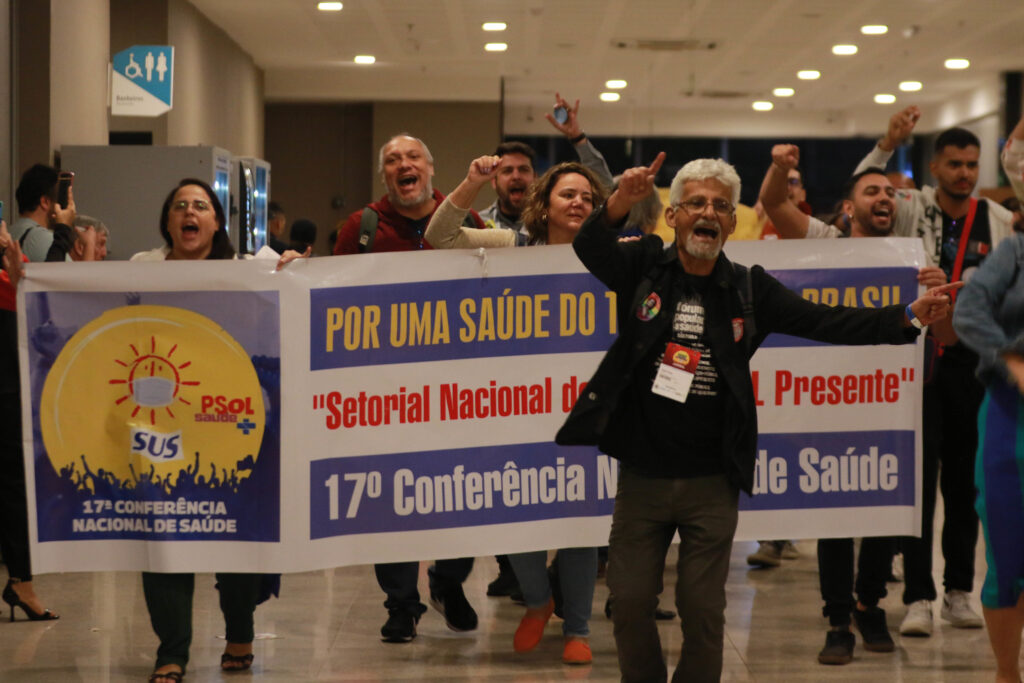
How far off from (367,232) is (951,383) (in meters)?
2.23

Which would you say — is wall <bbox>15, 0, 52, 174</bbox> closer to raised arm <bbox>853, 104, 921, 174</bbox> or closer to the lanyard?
raised arm <bbox>853, 104, 921, 174</bbox>

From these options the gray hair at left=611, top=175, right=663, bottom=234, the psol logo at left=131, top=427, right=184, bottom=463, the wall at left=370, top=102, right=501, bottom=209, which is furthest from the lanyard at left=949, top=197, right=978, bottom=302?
the wall at left=370, top=102, right=501, bottom=209

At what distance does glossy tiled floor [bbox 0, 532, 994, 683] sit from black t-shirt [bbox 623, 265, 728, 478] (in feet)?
4.09

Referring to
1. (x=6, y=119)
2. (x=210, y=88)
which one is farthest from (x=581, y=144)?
(x=210, y=88)

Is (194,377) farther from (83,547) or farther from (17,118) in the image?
(17,118)

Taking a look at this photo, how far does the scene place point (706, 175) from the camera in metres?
3.17

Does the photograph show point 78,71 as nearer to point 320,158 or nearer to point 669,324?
point 669,324

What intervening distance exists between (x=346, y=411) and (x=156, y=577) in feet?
A: 2.64

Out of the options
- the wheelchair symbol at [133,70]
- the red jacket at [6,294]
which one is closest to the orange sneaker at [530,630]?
the red jacket at [6,294]

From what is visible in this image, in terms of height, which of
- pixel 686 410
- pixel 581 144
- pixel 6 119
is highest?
pixel 6 119

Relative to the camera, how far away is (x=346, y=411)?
4121mm

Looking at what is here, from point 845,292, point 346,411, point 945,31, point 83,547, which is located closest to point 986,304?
point 845,292

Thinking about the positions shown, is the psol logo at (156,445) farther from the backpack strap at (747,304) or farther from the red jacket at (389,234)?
the backpack strap at (747,304)

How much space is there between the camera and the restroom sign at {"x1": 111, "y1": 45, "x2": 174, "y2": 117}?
31.2 ft
